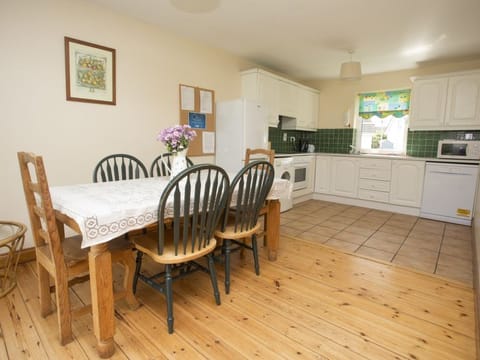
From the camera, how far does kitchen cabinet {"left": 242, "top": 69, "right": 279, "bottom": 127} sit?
12.8 ft

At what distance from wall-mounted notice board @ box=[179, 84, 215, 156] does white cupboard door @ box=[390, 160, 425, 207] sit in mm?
2868

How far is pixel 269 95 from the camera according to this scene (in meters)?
4.12

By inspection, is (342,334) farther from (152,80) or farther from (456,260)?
(152,80)

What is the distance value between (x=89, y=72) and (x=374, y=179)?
421 centimetres

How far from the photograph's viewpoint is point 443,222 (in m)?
3.89

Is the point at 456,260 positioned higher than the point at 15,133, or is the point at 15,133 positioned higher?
the point at 15,133

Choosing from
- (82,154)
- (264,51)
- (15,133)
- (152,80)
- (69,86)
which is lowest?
(82,154)

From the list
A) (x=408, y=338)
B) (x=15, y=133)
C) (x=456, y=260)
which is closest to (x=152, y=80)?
(x=15, y=133)

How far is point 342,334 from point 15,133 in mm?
2790

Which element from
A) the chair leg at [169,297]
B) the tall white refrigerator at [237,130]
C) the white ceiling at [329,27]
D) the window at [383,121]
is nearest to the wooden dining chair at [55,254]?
the chair leg at [169,297]

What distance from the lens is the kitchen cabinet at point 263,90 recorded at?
3902mm

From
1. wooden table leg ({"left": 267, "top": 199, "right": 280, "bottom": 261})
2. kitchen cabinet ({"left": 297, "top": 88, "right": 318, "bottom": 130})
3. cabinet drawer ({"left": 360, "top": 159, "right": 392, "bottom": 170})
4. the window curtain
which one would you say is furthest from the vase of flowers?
the window curtain

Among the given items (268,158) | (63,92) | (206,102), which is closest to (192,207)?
(268,158)

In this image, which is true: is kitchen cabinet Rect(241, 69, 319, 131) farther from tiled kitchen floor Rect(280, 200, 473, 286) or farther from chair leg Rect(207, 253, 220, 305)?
chair leg Rect(207, 253, 220, 305)
